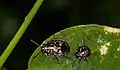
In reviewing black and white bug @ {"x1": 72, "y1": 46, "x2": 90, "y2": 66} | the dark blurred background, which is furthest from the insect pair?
the dark blurred background

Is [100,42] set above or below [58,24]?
above

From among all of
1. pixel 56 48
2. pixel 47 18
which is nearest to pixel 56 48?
pixel 56 48

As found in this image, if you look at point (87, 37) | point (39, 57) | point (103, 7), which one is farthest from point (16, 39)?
point (103, 7)

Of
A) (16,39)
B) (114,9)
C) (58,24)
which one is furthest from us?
(58,24)

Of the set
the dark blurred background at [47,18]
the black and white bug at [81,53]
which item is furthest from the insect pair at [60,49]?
the dark blurred background at [47,18]

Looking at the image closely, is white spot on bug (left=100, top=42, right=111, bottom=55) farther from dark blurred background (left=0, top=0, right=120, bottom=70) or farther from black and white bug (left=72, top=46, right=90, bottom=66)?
dark blurred background (left=0, top=0, right=120, bottom=70)

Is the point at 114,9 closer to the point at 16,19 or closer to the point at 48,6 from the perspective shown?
the point at 48,6

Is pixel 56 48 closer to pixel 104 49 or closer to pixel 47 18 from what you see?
pixel 104 49
